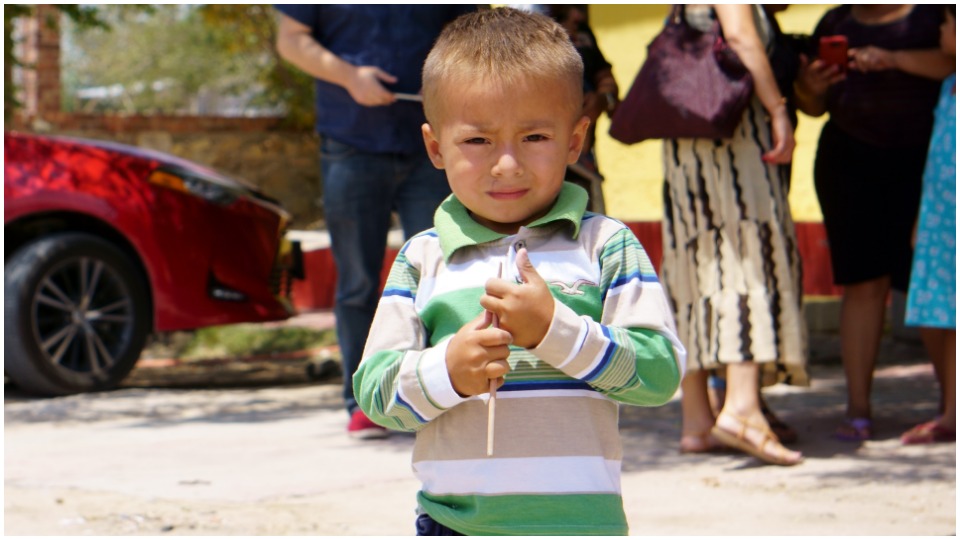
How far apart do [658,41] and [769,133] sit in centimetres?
47

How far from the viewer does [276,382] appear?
724 centimetres

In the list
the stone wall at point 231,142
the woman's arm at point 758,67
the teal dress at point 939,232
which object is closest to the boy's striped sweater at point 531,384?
the woman's arm at point 758,67

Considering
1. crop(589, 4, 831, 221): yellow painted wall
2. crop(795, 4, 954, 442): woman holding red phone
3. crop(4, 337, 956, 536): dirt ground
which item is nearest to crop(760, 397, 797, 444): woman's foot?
crop(4, 337, 956, 536): dirt ground

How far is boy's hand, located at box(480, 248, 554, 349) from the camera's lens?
1.98 m

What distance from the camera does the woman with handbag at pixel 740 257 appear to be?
448cm

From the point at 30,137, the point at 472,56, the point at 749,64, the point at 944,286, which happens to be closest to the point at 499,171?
the point at 472,56

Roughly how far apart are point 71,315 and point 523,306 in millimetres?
4698

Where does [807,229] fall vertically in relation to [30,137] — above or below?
below

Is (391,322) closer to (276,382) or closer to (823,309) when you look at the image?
(276,382)

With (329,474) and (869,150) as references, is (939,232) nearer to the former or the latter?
(869,150)

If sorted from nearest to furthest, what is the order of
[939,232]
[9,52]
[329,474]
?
[329,474] < [939,232] < [9,52]

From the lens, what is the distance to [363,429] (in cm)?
496

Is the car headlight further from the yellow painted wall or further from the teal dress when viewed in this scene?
the yellow painted wall

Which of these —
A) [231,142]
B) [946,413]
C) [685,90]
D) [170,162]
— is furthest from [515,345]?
[231,142]
